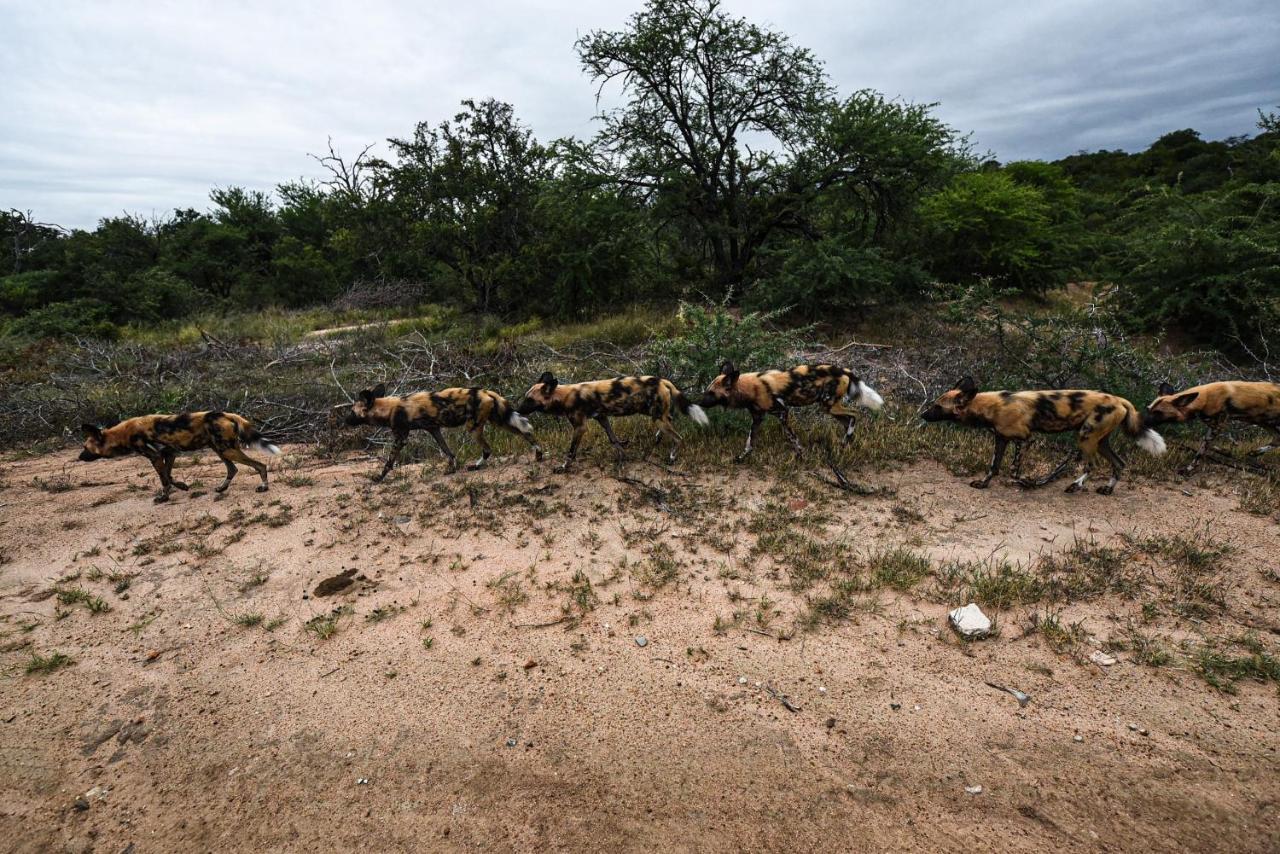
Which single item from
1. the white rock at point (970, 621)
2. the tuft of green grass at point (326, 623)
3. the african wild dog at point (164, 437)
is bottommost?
the white rock at point (970, 621)

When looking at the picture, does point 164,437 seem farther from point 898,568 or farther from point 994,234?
point 994,234

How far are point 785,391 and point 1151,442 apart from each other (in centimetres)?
418

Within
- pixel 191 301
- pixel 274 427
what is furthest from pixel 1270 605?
pixel 191 301

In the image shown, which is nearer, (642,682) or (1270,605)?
(642,682)

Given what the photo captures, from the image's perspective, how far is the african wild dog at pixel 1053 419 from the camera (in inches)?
247

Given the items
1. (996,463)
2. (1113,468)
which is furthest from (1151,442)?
(996,463)

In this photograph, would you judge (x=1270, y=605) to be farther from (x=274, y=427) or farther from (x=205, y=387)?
(x=205, y=387)

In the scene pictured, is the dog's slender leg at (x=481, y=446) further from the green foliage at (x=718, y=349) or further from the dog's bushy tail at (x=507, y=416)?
the green foliage at (x=718, y=349)

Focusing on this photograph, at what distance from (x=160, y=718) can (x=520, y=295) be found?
757 inches

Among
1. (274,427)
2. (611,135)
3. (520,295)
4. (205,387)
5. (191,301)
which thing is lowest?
(274,427)

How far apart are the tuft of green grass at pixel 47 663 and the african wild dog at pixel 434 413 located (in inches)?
139

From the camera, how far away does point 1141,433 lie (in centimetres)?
641

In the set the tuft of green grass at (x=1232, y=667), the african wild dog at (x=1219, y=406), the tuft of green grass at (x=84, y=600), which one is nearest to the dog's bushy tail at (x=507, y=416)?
the tuft of green grass at (x=84, y=600)

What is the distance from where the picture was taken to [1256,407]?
21.3ft
